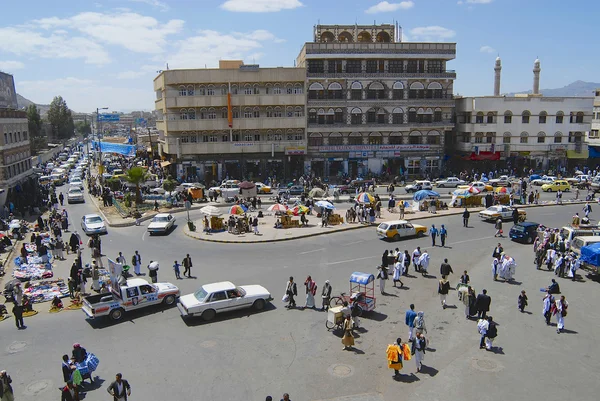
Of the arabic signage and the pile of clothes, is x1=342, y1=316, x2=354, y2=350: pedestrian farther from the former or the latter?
the arabic signage

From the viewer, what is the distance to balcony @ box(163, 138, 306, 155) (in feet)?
185

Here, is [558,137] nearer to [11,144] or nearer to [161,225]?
[161,225]

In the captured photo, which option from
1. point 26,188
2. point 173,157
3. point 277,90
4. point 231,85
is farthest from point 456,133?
point 26,188

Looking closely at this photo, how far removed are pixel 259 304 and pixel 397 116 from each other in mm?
45285

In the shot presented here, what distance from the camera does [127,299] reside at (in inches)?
725

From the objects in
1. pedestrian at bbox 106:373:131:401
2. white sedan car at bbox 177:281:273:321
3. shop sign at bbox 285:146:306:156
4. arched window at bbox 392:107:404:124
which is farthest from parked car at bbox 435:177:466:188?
pedestrian at bbox 106:373:131:401

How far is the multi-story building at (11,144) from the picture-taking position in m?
39.9

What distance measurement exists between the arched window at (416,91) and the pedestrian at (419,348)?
49.4 metres

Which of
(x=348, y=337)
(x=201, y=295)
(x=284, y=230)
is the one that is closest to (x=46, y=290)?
(x=201, y=295)

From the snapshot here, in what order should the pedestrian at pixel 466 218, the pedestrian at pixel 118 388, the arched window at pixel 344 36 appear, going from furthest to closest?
the arched window at pixel 344 36, the pedestrian at pixel 466 218, the pedestrian at pixel 118 388

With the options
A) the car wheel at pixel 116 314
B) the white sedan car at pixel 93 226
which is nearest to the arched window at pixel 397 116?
the white sedan car at pixel 93 226

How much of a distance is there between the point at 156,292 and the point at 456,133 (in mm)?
53510

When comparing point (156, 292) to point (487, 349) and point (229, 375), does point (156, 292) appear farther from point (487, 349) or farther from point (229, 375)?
point (487, 349)

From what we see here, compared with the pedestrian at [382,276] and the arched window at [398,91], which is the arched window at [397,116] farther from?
the pedestrian at [382,276]
